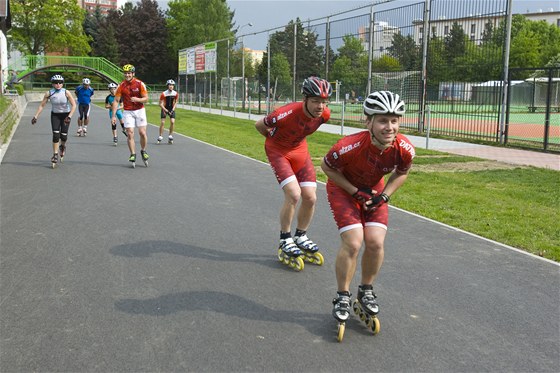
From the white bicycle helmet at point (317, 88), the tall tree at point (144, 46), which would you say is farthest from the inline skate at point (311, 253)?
the tall tree at point (144, 46)

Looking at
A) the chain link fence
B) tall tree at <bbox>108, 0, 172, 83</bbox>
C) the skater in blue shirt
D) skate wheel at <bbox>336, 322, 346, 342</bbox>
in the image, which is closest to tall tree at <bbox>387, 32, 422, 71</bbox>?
the chain link fence

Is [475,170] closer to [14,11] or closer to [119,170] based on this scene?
[119,170]

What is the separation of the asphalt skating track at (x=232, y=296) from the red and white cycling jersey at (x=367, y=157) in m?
1.22

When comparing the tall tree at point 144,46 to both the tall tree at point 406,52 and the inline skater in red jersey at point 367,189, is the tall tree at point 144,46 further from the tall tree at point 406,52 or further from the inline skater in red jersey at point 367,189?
the inline skater in red jersey at point 367,189

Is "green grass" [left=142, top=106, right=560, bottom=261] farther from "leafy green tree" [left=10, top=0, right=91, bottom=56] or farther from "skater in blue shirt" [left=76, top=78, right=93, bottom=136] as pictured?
"leafy green tree" [left=10, top=0, right=91, bottom=56]

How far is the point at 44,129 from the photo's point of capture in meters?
25.2

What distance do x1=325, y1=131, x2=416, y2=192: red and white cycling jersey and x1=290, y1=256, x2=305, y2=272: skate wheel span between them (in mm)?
1719

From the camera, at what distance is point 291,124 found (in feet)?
21.4

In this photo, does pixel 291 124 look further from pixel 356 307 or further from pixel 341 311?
pixel 341 311

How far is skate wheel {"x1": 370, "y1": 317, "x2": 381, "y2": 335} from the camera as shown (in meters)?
4.53

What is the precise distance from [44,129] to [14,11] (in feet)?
202

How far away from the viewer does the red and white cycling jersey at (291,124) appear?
21.2 feet

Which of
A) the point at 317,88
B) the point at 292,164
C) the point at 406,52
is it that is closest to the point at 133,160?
the point at 292,164

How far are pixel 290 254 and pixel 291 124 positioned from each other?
1.43m
